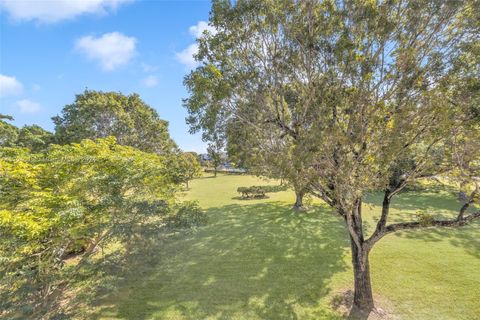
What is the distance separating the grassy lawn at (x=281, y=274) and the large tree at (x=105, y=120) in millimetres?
16872

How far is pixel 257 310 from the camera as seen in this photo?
20.1 feet

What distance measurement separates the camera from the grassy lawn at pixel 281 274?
6.13 meters

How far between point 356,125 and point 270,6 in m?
3.42

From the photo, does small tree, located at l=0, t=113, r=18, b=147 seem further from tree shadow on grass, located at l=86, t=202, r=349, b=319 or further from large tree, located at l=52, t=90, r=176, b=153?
tree shadow on grass, located at l=86, t=202, r=349, b=319

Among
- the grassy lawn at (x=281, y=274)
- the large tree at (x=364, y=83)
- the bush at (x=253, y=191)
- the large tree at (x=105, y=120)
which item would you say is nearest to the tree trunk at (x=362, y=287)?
the large tree at (x=364, y=83)

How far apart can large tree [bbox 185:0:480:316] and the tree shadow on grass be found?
198 centimetres

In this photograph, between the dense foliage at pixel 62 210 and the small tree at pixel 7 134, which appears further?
the small tree at pixel 7 134

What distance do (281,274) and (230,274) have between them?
1734mm

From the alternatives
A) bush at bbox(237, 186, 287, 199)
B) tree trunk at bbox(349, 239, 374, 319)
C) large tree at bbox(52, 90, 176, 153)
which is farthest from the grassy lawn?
large tree at bbox(52, 90, 176, 153)

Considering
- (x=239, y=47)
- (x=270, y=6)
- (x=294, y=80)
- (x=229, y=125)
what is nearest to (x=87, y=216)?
(x=229, y=125)

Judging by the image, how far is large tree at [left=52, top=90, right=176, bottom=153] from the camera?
22.5m

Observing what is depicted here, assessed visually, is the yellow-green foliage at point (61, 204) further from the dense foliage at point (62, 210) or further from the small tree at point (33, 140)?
the small tree at point (33, 140)

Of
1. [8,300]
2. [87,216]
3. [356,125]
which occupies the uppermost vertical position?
[356,125]

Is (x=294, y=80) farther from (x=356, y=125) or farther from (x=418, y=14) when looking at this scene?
(x=418, y=14)
